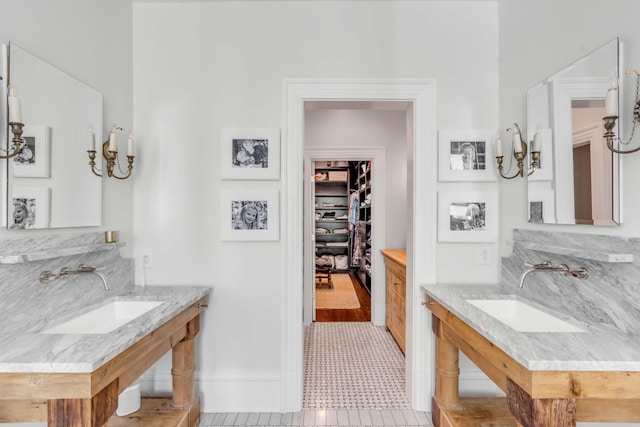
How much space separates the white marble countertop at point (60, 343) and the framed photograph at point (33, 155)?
60 cm

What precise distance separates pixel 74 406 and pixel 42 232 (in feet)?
2.77

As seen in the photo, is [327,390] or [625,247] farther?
[327,390]

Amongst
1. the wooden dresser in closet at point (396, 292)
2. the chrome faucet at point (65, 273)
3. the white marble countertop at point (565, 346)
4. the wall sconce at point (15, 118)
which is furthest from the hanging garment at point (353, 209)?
the wall sconce at point (15, 118)

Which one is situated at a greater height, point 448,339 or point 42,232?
point 42,232

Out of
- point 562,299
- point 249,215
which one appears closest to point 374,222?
point 249,215

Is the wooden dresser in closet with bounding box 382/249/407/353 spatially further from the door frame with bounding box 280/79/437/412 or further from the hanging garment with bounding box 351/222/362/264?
the hanging garment with bounding box 351/222/362/264

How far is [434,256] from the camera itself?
2127 millimetres

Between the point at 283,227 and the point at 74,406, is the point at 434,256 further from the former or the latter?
the point at 74,406

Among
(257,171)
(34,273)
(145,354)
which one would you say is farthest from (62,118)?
(145,354)

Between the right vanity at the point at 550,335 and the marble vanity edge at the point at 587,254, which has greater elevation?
the marble vanity edge at the point at 587,254

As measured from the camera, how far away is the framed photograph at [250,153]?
2.08 meters

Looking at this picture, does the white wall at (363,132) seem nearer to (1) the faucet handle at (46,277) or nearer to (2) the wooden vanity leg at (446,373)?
(2) the wooden vanity leg at (446,373)

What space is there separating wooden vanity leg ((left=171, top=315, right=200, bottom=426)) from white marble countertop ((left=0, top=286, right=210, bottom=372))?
1.01ft

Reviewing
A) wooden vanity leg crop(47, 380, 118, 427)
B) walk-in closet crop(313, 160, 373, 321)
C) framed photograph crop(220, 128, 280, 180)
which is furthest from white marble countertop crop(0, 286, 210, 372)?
walk-in closet crop(313, 160, 373, 321)
